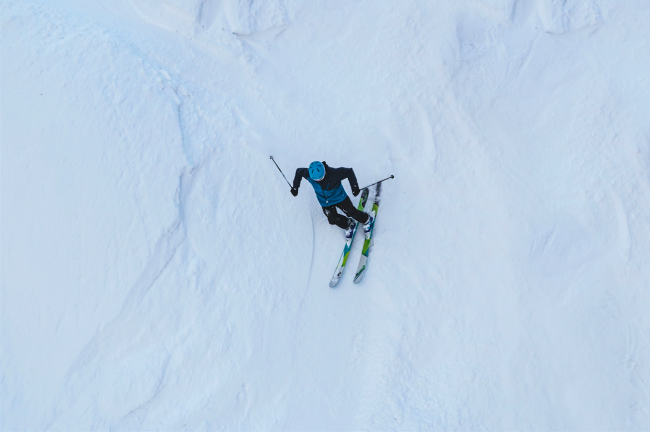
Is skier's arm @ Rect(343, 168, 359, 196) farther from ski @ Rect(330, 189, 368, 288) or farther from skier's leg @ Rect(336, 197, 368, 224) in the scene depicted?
ski @ Rect(330, 189, 368, 288)

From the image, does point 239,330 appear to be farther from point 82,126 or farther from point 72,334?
point 82,126

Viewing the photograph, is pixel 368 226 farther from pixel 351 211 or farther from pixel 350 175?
pixel 350 175

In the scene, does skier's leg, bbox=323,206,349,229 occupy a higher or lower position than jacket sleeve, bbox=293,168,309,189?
lower

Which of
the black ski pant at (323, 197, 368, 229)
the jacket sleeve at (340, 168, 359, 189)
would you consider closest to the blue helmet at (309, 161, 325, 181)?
the jacket sleeve at (340, 168, 359, 189)

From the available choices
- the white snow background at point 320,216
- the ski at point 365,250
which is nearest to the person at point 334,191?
the ski at point 365,250

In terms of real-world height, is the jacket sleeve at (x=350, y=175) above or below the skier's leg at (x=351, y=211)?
above

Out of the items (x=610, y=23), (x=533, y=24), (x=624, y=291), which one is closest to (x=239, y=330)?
(x=624, y=291)

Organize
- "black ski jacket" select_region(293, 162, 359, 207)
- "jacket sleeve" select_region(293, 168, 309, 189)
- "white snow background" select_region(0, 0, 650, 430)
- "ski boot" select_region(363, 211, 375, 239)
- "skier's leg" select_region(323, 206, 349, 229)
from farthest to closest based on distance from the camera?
"ski boot" select_region(363, 211, 375, 239)
"skier's leg" select_region(323, 206, 349, 229)
"jacket sleeve" select_region(293, 168, 309, 189)
"black ski jacket" select_region(293, 162, 359, 207)
"white snow background" select_region(0, 0, 650, 430)

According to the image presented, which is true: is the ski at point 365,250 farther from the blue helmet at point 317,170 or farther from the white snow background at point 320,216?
the blue helmet at point 317,170
